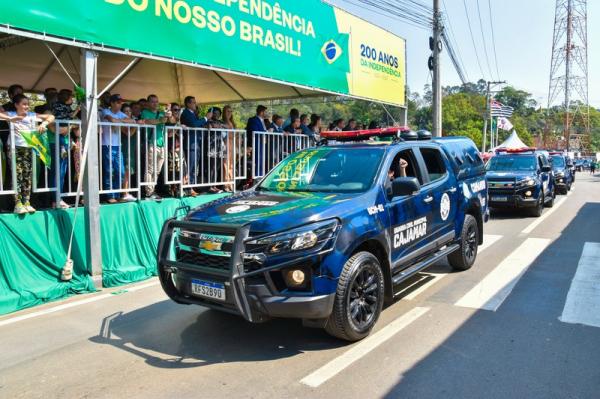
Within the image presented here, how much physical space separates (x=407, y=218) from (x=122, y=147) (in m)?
4.70

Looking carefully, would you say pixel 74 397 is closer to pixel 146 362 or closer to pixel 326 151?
pixel 146 362

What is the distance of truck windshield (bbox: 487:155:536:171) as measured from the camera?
1433 cm

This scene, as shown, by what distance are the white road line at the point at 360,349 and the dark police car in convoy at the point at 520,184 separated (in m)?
8.78

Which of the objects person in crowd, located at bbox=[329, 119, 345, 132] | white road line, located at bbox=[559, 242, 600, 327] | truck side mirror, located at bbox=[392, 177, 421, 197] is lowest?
white road line, located at bbox=[559, 242, 600, 327]

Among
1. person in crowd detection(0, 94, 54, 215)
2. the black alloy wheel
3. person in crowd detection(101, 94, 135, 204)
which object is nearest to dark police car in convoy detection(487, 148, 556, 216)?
the black alloy wheel

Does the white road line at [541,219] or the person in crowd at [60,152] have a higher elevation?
the person in crowd at [60,152]

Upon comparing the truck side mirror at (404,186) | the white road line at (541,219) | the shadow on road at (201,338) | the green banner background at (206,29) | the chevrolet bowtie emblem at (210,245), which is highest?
the green banner background at (206,29)

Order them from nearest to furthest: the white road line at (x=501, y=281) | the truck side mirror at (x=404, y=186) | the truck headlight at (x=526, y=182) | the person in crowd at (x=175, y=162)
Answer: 1. the truck side mirror at (x=404, y=186)
2. the white road line at (x=501, y=281)
3. the person in crowd at (x=175, y=162)
4. the truck headlight at (x=526, y=182)

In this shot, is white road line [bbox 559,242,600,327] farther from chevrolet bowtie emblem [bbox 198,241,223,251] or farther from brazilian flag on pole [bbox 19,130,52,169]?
brazilian flag on pole [bbox 19,130,52,169]

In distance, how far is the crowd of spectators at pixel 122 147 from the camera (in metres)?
6.20

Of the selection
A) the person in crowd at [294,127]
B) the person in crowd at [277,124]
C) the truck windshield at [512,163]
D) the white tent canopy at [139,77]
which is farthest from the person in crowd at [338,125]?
the truck windshield at [512,163]

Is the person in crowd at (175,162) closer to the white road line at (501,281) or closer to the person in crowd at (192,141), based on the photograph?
the person in crowd at (192,141)

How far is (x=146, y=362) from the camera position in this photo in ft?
13.9

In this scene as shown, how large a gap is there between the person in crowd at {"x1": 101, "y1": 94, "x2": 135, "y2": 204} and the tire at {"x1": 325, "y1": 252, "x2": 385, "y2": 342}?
440 cm
